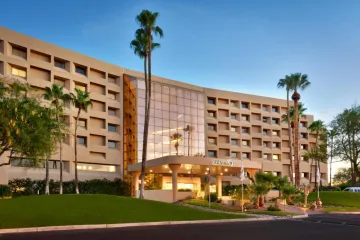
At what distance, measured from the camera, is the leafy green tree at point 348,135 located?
68.5 m

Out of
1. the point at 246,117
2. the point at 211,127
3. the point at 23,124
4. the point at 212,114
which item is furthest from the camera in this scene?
the point at 246,117

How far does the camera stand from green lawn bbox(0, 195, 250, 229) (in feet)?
76.0

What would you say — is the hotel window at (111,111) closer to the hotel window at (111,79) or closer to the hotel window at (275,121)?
the hotel window at (111,79)

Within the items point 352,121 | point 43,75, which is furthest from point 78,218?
point 352,121

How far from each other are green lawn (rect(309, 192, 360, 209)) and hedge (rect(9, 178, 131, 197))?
27419mm

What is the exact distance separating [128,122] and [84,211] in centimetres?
4218

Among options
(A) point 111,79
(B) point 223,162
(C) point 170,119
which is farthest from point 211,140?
(B) point 223,162

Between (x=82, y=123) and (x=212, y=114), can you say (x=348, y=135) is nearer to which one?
(x=212, y=114)

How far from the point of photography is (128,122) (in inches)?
2677

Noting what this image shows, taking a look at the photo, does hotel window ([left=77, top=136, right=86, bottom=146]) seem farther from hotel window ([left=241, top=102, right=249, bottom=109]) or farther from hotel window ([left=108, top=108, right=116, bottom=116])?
hotel window ([left=241, top=102, right=249, bottom=109])

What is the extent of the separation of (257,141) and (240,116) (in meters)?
7.66

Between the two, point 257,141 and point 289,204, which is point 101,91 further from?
point 257,141

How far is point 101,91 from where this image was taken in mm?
66438

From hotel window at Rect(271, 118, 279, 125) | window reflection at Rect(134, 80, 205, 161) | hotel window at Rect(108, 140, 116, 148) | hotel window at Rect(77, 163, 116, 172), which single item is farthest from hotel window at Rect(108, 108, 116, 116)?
hotel window at Rect(271, 118, 279, 125)
